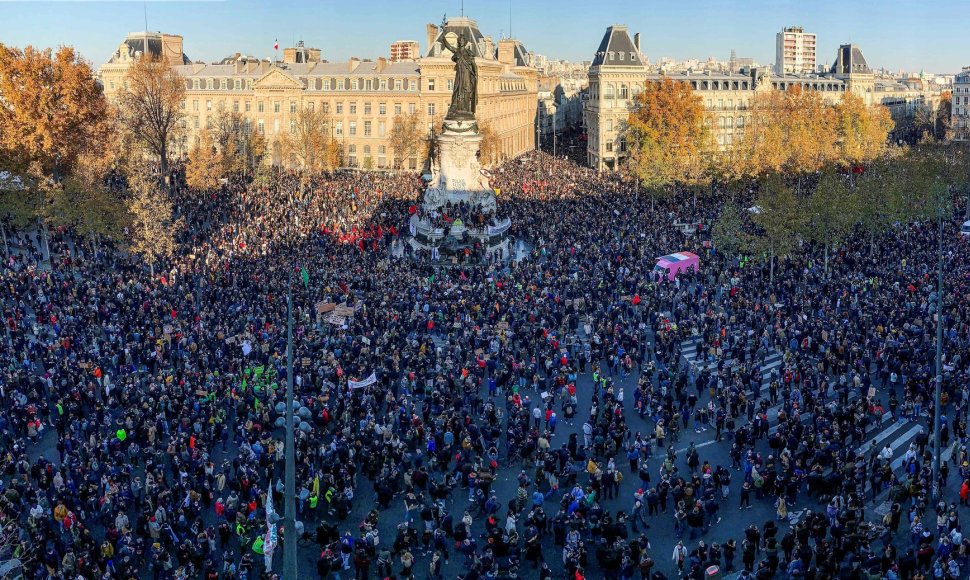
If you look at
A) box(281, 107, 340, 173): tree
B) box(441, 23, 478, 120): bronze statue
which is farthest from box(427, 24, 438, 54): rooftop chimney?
box(441, 23, 478, 120): bronze statue

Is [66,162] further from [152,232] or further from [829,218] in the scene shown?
[829,218]

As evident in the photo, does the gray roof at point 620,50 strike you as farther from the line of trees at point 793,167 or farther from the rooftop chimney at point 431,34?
the rooftop chimney at point 431,34

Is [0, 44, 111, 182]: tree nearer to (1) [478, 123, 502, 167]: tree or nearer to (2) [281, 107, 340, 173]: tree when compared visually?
(2) [281, 107, 340, 173]: tree

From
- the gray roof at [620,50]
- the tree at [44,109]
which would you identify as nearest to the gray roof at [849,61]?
the gray roof at [620,50]

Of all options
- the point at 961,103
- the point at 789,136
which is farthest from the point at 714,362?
the point at 961,103

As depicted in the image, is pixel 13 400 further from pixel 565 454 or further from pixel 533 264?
pixel 533 264
